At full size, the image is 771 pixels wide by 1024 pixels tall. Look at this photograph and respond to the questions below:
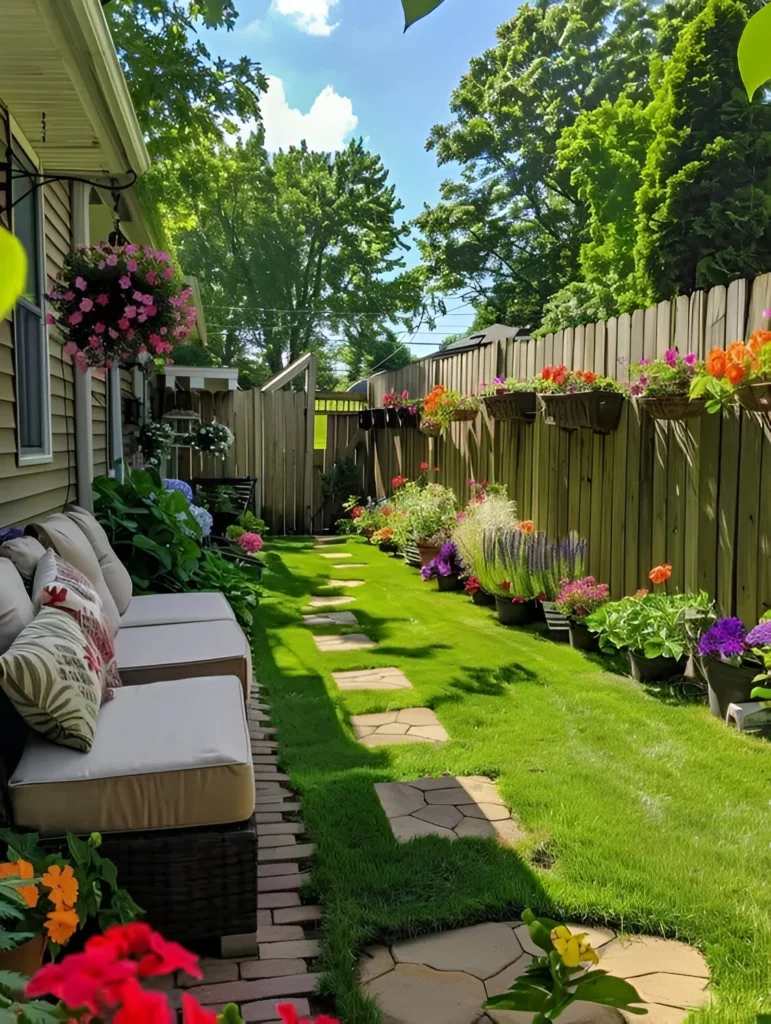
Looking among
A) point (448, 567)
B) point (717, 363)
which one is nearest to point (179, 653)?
point (717, 363)

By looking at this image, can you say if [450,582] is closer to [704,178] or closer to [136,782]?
[136,782]

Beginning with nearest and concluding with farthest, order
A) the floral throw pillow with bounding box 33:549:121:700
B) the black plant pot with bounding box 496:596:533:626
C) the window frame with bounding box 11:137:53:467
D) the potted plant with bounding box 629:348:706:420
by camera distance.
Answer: the floral throw pillow with bounding box 33:549:121:700, the window frame with bounding box 11:137:53:467, the potted plant with bounding box 629:348:706:420, the black plant pot with bounding box 496:596:533:626

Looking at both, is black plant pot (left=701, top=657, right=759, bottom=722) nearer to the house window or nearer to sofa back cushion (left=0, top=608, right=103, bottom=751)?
sofa back cushion (left=0, top=608, right=103, bottom=751)

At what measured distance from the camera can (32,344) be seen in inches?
154

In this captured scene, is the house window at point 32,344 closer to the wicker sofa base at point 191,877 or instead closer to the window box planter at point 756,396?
the wicker sofa base at point 191,877

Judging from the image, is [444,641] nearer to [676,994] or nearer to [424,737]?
[424,737]

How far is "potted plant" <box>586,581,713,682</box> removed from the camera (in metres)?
3.88

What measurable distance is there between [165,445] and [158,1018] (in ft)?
25.0

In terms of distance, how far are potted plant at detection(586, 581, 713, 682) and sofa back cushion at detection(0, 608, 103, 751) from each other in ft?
9.04

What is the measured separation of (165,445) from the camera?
765cm

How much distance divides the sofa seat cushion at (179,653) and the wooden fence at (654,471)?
2.28 metres

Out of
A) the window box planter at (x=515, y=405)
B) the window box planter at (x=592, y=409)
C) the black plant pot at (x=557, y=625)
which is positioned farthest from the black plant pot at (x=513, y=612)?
the window box planter at (x=515, y=405)

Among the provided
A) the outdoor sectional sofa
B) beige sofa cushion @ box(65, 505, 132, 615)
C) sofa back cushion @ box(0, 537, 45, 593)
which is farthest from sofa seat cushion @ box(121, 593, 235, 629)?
the outdoor sectional sofa

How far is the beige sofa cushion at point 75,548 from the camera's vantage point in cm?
308
